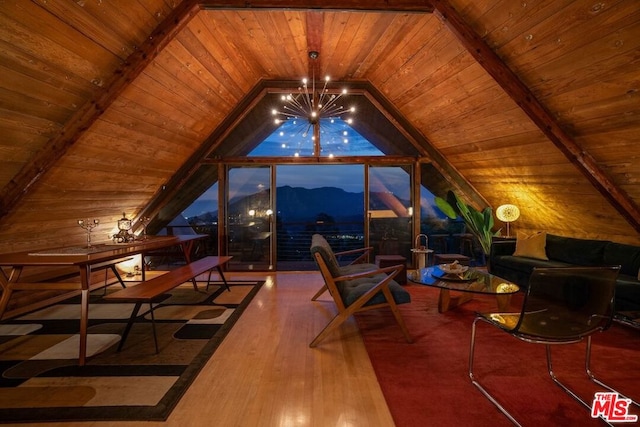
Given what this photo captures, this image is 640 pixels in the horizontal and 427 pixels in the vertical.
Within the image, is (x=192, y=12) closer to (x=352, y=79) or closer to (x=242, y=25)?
(x=242, y=25)

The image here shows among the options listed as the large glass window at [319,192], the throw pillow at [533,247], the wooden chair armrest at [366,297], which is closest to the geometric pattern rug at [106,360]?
the wooden chair armrest at [366,297]

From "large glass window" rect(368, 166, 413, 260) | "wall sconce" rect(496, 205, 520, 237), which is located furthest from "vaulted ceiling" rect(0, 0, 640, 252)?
"large glass window" rect(368, 166, 413, 260)

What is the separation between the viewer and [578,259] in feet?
14.5

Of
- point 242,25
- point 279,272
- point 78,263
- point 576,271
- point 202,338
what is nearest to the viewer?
point 576,271

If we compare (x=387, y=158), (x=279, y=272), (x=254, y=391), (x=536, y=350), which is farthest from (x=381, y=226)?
(x=254, y=391)

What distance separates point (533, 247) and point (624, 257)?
3.59ft

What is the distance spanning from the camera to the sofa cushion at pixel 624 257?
12.2 ft

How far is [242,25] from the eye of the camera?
379cm

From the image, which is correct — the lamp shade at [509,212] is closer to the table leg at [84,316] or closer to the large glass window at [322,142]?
the large glass window at [322,142]

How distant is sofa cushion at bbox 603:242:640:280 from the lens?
3.71 metres

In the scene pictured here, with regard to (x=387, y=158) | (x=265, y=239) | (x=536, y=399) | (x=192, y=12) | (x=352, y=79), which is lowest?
(x=536, y=399)

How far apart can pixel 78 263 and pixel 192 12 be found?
8.32 feet

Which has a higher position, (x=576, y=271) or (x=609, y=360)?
(x=576, y=271)

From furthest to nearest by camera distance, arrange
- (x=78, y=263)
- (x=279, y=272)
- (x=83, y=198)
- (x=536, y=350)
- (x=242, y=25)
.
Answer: (x=279, y=272) < (x=83, y=198) < (x=242, y=25) < (x=536, y=350) < (x=78, y=263)
